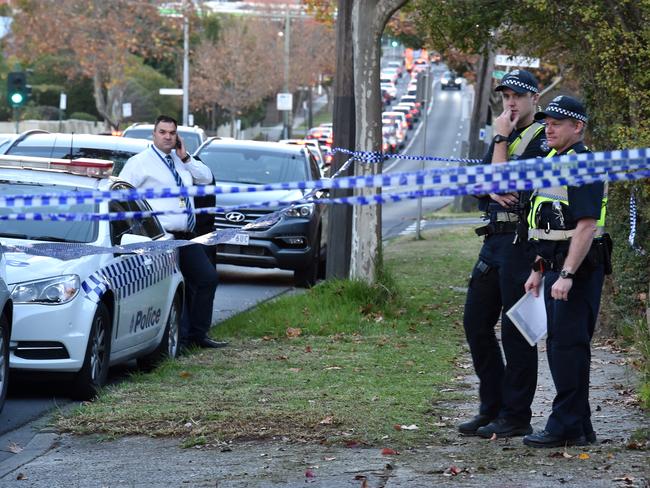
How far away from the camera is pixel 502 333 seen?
7.23 metres

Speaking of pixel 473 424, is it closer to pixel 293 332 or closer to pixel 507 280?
pixel 507 280

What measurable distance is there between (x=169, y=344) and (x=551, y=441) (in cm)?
471

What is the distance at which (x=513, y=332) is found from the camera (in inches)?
282

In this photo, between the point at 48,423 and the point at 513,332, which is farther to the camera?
the point at 48,423

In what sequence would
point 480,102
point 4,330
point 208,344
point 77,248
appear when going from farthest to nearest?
point 480,102, point 208,344, point 77,248, point 4,330

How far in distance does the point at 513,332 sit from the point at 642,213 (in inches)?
163

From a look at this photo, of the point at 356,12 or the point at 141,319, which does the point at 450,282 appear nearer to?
the point at 356,12

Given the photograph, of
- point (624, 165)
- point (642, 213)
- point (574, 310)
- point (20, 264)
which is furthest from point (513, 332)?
point (642, 213)

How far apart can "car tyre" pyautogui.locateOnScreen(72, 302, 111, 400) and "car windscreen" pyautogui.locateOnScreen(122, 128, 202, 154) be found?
42.1 feet

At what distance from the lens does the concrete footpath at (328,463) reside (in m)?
6.16

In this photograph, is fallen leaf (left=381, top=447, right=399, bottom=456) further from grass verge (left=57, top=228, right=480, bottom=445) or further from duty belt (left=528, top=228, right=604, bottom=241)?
duty belt (left=528, top=228, right=604, bottom=241)

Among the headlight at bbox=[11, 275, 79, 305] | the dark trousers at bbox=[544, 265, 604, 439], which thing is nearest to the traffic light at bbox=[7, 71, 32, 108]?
the headlight at bbox=[11, 275, 79, 305]

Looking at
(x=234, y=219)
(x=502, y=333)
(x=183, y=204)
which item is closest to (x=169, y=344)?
(x=183, y=204)

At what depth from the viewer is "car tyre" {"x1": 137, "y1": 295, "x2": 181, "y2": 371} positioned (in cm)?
1061
